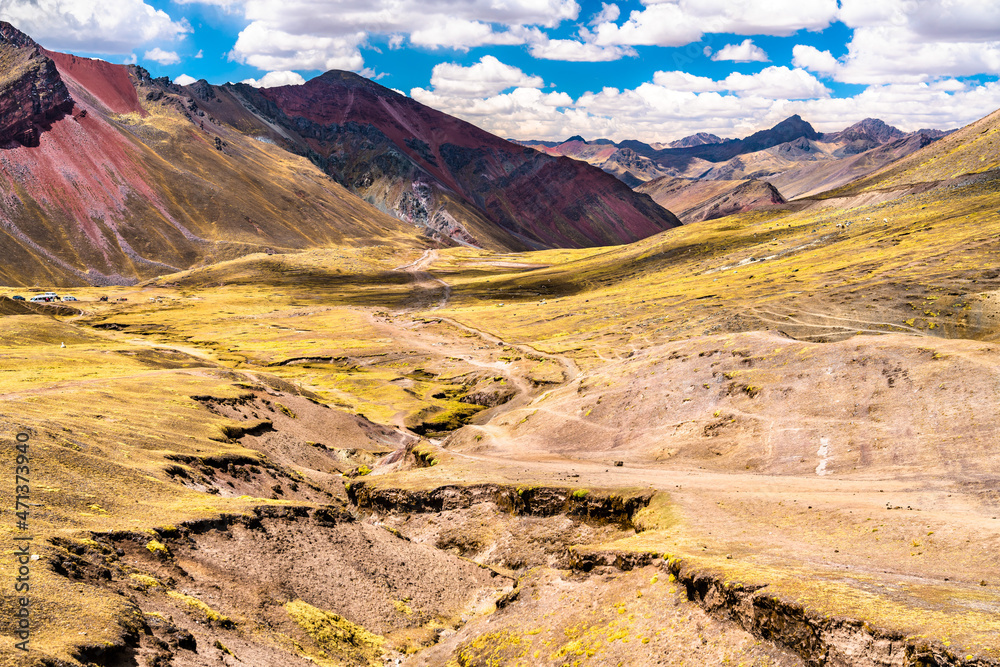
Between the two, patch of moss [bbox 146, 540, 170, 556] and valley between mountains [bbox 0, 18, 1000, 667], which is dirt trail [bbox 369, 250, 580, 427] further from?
patch of moss [bbox 146, 540, 170, 556]

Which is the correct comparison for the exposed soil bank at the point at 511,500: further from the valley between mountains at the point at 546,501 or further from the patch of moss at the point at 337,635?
the patch of moss at the point at 337,635

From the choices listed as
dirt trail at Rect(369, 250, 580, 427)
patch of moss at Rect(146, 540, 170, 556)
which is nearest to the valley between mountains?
patch of moss at Rect(146, 540, 170, 556)

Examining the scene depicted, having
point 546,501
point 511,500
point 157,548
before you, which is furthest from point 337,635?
point 546,501

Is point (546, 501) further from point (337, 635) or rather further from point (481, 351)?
point (481, 351)

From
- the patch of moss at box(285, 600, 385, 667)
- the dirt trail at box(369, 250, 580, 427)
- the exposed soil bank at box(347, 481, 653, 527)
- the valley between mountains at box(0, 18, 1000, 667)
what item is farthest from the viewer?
the dirt trail at box(369, 250, 580, 427)

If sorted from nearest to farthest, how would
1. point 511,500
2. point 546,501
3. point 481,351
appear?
1. point 546,501
2. point 511,500
3. point 481,351

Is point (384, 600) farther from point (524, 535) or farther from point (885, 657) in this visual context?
point (885, 657)

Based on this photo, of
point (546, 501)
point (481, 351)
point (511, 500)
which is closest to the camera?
point (546, 501)

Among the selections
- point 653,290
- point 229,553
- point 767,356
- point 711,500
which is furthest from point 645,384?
point 653,290

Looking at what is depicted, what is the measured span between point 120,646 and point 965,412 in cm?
5202

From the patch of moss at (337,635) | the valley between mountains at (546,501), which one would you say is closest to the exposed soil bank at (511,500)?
the valley between mountains at (546,501)

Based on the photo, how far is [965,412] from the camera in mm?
45344

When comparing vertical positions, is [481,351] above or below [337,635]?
above

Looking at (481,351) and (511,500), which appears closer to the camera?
(511,500)
